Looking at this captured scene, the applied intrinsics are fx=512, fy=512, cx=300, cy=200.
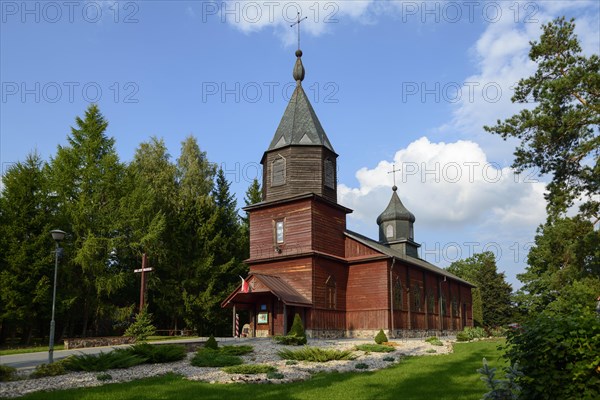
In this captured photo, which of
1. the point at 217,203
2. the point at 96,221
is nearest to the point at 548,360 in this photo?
the point at 96,221

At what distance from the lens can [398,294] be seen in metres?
33.8

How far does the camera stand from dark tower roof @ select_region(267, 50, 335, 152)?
32281mm

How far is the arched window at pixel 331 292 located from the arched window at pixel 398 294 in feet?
13.9

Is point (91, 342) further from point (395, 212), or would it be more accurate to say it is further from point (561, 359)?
point (395, 212)

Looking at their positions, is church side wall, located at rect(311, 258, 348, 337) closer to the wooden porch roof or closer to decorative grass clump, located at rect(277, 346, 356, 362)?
the wooden porch roof

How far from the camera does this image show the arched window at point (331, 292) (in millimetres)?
31245

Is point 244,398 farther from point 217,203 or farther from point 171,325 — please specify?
point 217,203

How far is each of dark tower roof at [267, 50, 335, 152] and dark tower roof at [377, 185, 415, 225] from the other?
41.8ft

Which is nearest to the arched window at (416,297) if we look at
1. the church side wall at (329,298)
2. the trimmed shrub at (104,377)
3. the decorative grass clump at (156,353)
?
the church side wall at (329,298)

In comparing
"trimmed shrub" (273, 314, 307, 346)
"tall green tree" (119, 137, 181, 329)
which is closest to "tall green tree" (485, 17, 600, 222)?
"trimmed shrub" (273, 314, 307, 346)

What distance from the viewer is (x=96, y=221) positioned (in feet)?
113

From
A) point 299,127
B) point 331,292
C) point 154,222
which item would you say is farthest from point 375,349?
point 154,222

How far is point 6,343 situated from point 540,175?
30892mm

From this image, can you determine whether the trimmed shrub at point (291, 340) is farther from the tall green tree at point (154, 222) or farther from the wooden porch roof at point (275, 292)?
the tall green tree at point (154, 222)
